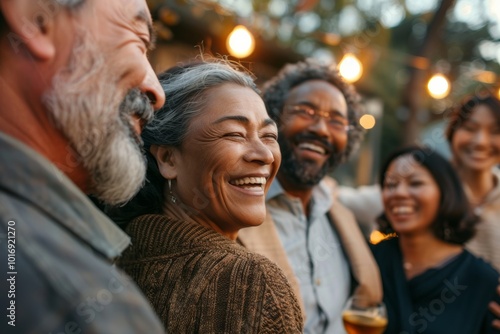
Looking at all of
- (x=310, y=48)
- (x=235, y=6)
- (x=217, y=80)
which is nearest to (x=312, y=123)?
(x=217, y=80)

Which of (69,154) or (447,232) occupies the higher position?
(69,154)

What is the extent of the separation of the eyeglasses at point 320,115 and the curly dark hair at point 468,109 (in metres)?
1.48

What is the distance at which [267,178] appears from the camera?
6.14 ft

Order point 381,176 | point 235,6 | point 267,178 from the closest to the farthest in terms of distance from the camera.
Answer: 1. point 267,178
2. point 381,176
3. point 235,6

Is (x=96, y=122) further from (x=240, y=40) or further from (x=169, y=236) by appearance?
(x=240, y=40)

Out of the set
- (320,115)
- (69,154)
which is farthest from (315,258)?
(69,154)

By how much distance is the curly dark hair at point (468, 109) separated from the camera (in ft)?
12.7

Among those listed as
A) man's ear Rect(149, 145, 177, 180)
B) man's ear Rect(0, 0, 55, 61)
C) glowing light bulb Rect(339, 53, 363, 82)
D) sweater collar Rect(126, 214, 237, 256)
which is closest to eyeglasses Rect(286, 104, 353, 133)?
man's ear Rect(149, 145, 177, 180)

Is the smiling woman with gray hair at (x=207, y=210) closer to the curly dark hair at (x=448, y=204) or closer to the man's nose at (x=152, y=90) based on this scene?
the man's nose at (x=152, y=90)

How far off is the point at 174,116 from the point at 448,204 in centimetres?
202

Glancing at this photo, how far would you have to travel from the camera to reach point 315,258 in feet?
8.82

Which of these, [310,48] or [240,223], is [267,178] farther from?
[310,48]

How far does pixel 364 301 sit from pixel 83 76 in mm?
1780

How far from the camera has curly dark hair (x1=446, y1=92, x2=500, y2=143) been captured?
3879 millimetres
